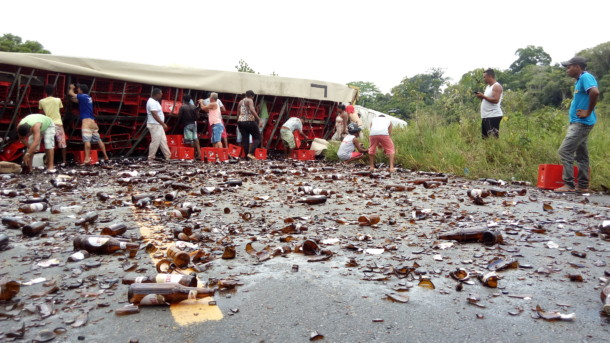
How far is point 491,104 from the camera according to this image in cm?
916

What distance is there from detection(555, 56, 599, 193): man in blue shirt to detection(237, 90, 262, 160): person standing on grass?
297 inches

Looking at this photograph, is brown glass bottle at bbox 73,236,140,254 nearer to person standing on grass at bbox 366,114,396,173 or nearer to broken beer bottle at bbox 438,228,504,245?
broken beer bottle at bbox 438,228,504,245

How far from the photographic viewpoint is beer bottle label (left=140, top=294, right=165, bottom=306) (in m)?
2.52

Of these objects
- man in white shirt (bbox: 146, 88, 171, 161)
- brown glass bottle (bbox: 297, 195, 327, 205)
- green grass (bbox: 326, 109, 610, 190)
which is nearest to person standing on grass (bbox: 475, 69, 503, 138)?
green grass (bbox: 326, 109, 610, 190)

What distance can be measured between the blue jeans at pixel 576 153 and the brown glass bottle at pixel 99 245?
6408mm

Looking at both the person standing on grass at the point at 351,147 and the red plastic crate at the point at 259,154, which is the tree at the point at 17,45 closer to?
the red plastic crate at the point at 259,154

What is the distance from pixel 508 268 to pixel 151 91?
10.9 m

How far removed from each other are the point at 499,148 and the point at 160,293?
816 cm

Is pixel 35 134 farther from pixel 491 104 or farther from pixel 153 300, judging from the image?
pixel 491 104

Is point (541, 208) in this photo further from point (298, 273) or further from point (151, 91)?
point (151, 91)

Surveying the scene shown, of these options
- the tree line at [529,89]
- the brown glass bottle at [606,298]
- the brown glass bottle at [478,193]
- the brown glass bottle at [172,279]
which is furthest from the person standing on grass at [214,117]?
the tree line at [529,89]

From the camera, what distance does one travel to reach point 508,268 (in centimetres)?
310

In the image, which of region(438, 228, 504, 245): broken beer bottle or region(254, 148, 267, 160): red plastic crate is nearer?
region(438, 228, 504, 245): broken beer bottle

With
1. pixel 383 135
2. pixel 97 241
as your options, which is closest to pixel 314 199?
pixel 97 241
